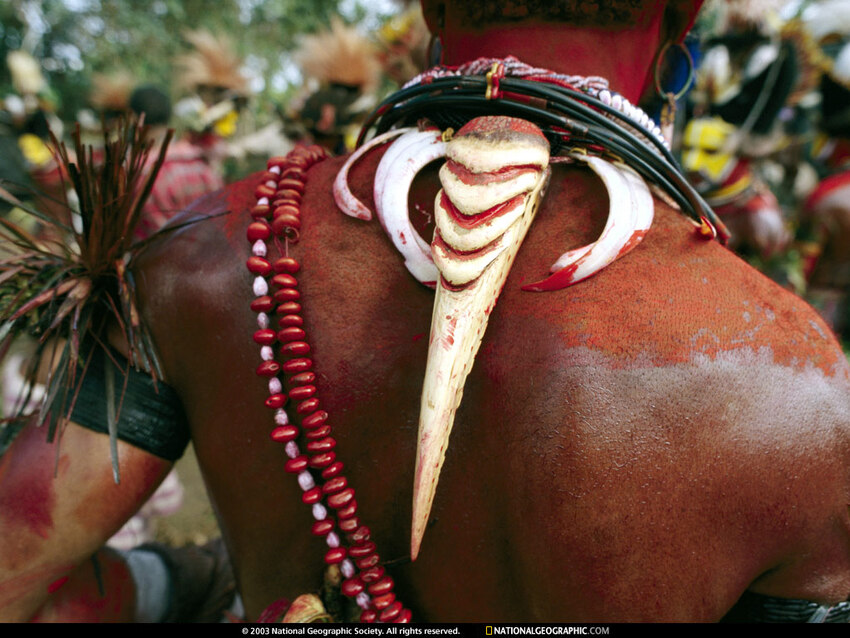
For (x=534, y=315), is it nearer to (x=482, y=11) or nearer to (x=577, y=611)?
(x=577, y=611)

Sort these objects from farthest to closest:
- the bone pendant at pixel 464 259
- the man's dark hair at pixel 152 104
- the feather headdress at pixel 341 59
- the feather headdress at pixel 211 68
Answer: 1. the feather headdress at pixel 211 68
2. the man's dark hair at pixel 152 104
3. the feather headdress at pixel 341 59
4. the bone pendant at pixel 464 259

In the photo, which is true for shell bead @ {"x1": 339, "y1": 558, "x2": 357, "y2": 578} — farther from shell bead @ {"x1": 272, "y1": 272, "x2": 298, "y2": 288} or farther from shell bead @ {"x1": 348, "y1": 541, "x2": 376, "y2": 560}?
shell bead @ {"x1": 272, "y1": 272, "x2": 298, "y2": 288}

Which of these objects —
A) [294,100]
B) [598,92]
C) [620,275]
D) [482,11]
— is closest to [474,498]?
[620,275]

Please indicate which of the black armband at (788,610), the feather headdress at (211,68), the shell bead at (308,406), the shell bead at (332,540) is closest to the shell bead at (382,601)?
the shell bead at (332,540)

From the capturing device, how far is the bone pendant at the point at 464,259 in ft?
2.50

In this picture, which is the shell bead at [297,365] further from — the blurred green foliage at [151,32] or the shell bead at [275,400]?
the blurred green foliage at [151,32]

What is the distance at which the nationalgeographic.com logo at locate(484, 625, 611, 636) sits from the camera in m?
0.84

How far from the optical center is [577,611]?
84 cm

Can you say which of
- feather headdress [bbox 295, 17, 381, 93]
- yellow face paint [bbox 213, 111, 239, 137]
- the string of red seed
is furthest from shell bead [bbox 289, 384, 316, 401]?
yellow face paint [bbox 213, 111, 239, 137]

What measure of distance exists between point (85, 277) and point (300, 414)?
47 centimetres

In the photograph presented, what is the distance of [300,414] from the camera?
93cm

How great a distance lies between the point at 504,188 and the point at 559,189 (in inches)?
7.7

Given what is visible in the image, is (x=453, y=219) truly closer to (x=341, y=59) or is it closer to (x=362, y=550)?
(x=362, y=550)

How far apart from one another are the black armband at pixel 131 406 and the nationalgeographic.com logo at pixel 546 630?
0.66 meters
